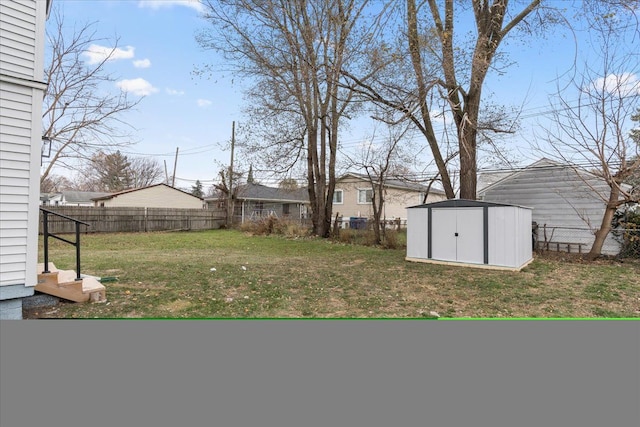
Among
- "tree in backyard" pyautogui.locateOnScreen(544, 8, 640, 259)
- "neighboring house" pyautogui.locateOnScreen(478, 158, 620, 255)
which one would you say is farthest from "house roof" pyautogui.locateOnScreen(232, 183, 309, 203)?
"tree in backyard" pyautogui.locateOnScreen(544, 8, 640, 259)

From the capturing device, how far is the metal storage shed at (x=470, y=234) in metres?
6.36

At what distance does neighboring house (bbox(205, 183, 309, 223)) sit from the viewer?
57.1 feet

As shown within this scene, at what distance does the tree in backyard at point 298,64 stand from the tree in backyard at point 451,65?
74cm

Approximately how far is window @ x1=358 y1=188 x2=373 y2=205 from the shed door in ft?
34.0

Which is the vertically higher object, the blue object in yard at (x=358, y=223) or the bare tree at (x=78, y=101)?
the bare tree at (x=78, y=101)

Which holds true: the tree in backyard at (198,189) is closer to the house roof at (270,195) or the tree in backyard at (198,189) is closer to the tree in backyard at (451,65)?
the house roof at (270,195)

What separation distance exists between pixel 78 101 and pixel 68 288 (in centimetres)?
1030

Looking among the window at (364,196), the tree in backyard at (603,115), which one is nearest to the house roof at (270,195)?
the window at (364,196)

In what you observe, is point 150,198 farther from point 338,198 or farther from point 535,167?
point 535,167

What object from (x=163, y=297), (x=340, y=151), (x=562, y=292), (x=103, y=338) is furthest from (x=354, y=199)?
(x=103, y=338)

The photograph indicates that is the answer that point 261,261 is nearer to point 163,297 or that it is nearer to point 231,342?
point 163,297

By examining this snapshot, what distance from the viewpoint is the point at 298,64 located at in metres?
7.93

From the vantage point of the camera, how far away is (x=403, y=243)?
395 inches

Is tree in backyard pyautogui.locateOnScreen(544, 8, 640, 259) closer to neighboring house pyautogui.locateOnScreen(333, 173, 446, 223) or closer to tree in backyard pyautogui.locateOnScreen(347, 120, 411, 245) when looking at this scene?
tree in backyard pyautogui.locateOnScreen(347, 120, 411, 245)
